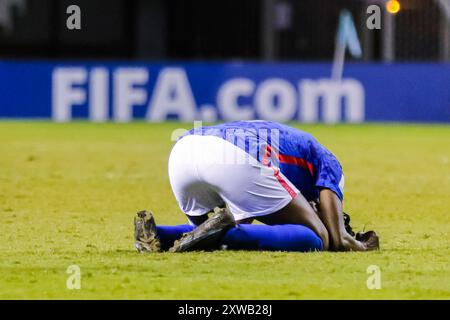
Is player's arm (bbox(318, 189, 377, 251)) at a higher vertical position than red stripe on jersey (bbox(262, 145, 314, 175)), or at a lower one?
lower

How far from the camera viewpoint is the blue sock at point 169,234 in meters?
9.80

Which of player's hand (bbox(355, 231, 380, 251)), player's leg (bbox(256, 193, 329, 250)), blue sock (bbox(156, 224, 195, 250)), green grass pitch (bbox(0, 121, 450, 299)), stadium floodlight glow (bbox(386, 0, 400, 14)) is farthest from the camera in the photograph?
stadium floodlight glow (bbox(386, 0, 400, 14))

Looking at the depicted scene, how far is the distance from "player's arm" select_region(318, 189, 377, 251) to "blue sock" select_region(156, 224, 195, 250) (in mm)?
1068

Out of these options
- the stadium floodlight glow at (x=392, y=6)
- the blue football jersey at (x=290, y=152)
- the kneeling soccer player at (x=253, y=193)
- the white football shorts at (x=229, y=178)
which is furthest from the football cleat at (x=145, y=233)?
the stadium floodlight glow at (x=392, y=6)

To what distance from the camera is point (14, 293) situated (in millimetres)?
8188

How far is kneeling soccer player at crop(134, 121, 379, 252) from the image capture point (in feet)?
31.2

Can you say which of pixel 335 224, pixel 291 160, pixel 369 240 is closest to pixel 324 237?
pixel 335 224

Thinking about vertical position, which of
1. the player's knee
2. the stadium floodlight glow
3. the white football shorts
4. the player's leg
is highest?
the stadium floodlight glow

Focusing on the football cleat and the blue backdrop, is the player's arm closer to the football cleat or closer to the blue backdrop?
the football cleat

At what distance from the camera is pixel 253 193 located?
955cm

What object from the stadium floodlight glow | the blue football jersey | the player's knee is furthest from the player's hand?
the stadium floodlight glow

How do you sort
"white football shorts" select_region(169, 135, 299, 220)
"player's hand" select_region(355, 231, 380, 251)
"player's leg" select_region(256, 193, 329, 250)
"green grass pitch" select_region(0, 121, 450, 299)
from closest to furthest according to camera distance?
"green grass pitch" select_region(0, 121, 450, 299) → "white football shorts" select_region(169, 135, 299, 220) → "player's leg" select_region(256, 193, 329, 250) → "player's hand" select_region(355, 231, 380, 251)

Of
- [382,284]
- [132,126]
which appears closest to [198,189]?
[382,284]

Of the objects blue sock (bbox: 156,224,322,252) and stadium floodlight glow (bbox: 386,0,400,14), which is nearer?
blue sock (bbox: 156,224,322,252)
